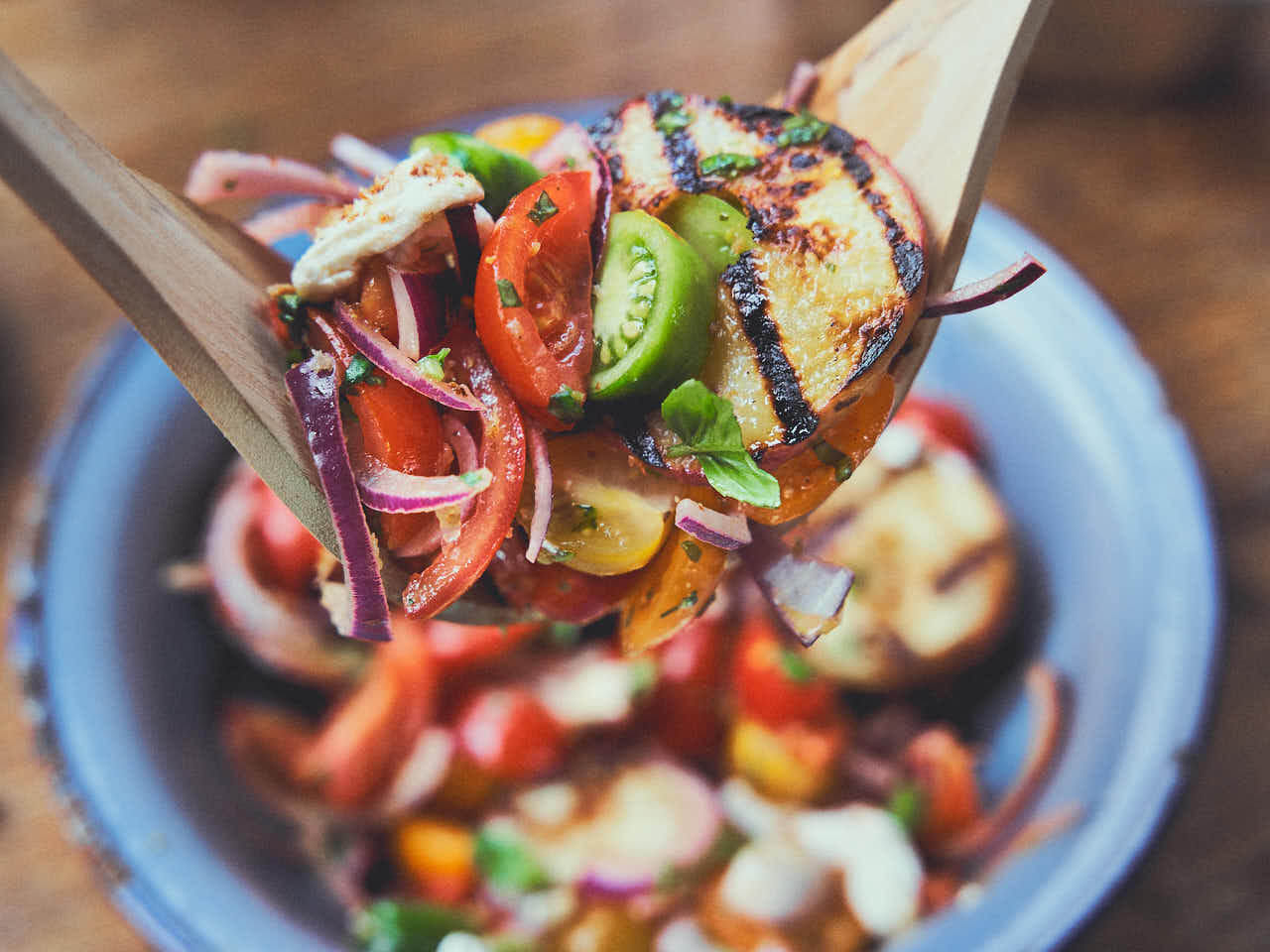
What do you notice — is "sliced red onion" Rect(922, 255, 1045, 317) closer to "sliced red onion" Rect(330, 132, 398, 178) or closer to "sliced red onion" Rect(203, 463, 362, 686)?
"sliced red onion" Rect(330, 132, 398, 178)

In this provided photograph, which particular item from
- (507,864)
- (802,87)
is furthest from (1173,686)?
(507,864)

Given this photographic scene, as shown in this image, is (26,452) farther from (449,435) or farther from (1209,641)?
(1209,641)

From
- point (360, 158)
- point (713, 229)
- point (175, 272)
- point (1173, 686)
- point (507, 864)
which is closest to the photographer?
point (175, 272)

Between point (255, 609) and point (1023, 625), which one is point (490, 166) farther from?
point (1023, 625)

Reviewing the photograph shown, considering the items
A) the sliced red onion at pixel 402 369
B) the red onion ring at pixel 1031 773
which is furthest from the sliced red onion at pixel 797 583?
the red onion ring at pixel 1031 773

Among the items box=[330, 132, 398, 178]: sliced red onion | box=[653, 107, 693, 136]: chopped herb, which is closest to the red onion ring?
box=[653, 107, 693, 136]: chopped herb

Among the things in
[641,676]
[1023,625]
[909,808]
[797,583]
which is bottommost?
[909,808]
